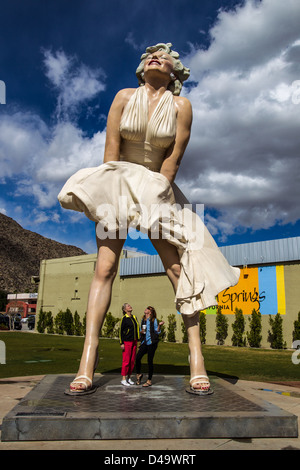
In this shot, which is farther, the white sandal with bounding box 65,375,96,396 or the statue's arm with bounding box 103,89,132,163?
the statue's arm with bounding box 103,89,132,163

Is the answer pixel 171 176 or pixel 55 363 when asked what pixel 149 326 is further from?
pixel 55 363

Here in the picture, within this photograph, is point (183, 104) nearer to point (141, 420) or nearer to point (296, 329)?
point (141, 420)

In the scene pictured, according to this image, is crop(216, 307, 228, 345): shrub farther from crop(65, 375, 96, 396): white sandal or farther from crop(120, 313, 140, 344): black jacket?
crop(65, 375, 96, 396): white sandal

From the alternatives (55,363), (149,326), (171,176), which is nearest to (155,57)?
(171,176)

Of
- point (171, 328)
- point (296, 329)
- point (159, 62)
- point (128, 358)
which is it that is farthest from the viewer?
point (171, 328)

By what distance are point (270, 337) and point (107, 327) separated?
11.5 meters

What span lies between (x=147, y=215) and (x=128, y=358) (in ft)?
7.46

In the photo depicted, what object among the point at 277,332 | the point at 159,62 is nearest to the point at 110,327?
the point at 277,332

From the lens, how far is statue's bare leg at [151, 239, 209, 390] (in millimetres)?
4336

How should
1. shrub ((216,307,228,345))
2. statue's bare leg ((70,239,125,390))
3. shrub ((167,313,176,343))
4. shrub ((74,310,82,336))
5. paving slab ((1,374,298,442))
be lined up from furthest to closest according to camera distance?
shrub ((74,310,82,336)) → shrub ((167,313,176,343)) → shrub ((216,307,228,345)) → statue's bare leg ((70,239,125,390)) → paving slab ((1,374,298,442))

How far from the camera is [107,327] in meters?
25.5

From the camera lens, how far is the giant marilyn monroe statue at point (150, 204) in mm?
4363

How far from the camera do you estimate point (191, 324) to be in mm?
4516

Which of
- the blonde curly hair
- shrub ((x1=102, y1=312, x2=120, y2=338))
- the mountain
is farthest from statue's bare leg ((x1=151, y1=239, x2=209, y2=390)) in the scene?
the mountain
